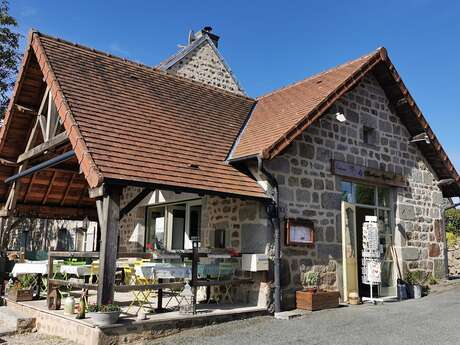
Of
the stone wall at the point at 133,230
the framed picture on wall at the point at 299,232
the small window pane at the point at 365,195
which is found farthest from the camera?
the stone wall at the point at 133,230

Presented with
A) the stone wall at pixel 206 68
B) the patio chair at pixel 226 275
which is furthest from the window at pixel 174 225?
the stone wall at pixel 206 68

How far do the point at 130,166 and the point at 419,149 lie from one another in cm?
824

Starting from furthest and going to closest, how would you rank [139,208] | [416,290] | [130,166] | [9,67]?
1. [9,67]
2. [139,208]
3. [416,290]
4. [130,166]

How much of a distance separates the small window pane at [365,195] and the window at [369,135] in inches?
42.8

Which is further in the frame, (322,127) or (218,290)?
(322,127)

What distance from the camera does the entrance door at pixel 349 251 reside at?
9.13m

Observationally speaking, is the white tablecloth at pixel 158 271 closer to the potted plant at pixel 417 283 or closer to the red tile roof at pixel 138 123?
the red tile roof at pixel 138 123

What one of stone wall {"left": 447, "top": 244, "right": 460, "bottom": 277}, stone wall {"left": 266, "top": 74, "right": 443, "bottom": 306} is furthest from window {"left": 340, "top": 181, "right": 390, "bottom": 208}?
stone wall {"left": 447, "top": 244, "right": 460, "bottom": 277}

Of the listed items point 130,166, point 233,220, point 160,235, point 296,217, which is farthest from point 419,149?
point 130,166

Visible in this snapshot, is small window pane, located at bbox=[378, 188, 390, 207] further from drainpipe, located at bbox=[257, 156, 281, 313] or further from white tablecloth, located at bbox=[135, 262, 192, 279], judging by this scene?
white tablecloth, located at bbox=[135, 262, 192, 279]

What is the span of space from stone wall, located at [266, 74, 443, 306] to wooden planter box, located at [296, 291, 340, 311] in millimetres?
190

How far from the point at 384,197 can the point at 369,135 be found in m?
1.52

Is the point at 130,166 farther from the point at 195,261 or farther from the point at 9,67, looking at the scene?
the point at 9,67

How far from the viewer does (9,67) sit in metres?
17.7
